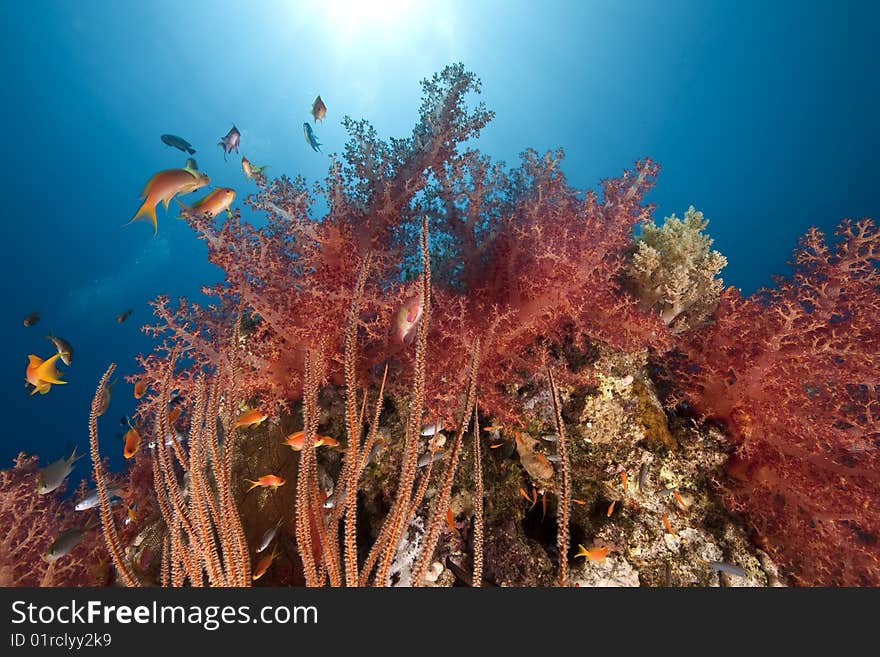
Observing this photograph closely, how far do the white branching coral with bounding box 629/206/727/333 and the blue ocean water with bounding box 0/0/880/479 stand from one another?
1631 inches

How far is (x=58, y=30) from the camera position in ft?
151

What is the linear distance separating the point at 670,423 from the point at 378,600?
3256mm

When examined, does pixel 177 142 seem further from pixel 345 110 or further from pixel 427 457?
pixel 345 110

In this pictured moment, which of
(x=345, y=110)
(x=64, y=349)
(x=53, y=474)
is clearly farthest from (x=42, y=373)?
(x=345, y=110)

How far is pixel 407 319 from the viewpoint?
2.86 m

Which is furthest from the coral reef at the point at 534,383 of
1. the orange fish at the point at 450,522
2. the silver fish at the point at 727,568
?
the silver fish at the point at 727,568

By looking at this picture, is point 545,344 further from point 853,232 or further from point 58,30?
point 58,30

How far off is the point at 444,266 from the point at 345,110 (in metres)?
82.9

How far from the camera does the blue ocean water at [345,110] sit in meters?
44.6

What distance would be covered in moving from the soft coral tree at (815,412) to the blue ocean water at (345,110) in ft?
139

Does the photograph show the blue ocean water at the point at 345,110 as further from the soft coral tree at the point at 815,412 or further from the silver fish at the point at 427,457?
the soft coral tree at the point at 815,412

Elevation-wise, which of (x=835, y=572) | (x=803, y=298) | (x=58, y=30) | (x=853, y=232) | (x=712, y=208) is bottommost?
(x=835, y=572)

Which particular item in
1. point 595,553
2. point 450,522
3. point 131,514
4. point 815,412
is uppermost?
point 131,514

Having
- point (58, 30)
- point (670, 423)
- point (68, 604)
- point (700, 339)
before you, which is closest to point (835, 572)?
point (670, 423)
